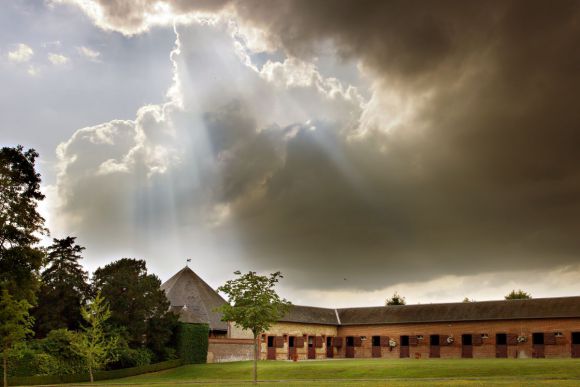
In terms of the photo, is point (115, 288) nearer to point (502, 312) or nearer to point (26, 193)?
point (26, 193)

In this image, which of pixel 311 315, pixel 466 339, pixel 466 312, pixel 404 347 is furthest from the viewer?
pixel 311 315

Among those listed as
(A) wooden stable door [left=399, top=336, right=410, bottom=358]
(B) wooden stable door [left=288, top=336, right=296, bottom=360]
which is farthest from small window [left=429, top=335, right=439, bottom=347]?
(B) wooden stable door [left=288, top=336, right=296, bottom=360]

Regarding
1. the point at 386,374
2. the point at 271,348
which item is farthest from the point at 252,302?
the point at 271,348

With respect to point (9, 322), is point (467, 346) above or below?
below

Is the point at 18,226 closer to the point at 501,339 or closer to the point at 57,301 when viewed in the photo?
the point at 57,301

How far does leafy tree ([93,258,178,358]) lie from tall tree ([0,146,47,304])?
11456mm

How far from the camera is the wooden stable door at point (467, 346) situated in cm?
5522

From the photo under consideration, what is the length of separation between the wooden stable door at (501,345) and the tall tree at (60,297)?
34572 millimetres

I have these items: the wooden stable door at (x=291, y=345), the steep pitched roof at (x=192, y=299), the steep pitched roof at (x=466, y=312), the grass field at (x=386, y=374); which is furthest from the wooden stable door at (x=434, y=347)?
the grass field at (x=386, y=374)

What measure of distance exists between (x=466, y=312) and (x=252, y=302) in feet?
101

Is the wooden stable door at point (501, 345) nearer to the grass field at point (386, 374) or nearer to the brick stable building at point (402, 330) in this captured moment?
the brick stable building at point (402, 330)

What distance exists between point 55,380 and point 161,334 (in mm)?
9937

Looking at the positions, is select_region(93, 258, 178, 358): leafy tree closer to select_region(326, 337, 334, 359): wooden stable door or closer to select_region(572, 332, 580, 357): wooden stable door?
select_region(326, 337, 334, 359): wooden stable door

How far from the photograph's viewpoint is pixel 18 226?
33094 mm
